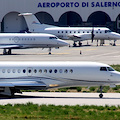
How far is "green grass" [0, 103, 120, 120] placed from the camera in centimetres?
2208

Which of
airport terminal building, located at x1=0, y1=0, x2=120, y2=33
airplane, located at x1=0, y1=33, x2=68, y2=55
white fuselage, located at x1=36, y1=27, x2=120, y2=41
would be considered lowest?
airplane, located at x1=0, y1=33, x2=68, y2=55

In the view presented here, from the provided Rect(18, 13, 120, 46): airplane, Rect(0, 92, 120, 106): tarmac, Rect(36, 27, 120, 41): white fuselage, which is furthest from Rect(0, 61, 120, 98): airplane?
Rect(36, 27, 120, 41): white fuselage

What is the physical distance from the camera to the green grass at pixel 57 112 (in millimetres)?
22077

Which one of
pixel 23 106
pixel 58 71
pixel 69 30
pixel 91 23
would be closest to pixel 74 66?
pixel 58 71

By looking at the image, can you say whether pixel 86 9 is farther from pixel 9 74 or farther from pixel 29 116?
pixel 29 116

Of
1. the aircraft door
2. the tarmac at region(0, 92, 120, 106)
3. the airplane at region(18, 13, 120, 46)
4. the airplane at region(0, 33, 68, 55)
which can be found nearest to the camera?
the tarmac at region(0, 92, 120, 106)

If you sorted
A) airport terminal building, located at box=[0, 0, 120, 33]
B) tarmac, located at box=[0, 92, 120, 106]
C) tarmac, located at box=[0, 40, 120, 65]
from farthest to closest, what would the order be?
airport terminal building, located at box=[0, 0, 120, 33], tarmac, located at box=[0, 40, 120, 65], tarmac, located at box=[0, 92, 120, 106]

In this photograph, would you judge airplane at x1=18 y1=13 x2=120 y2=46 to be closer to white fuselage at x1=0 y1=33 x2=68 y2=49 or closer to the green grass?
white fuselage at x1=0 y1=33 x2=68 y2=49

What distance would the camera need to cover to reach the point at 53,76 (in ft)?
97.1

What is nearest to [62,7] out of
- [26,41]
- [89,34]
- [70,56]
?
[89,34]

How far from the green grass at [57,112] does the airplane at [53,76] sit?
3876mm

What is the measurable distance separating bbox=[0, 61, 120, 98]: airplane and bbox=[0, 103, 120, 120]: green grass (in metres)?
3.88

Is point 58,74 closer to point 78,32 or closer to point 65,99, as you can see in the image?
point 65,99

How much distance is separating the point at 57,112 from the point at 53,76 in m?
6.50
